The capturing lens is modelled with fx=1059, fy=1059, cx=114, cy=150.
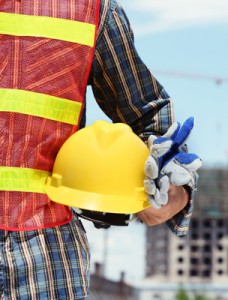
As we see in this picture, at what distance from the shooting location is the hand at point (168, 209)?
2.56m

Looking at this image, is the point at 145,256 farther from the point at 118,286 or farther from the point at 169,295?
the point at 118,286

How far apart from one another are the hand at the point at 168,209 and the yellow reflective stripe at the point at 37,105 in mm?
296

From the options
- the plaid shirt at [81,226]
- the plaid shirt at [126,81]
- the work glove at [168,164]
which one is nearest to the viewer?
the work glove at [168,164]

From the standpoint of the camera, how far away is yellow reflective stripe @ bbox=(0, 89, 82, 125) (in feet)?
8.38

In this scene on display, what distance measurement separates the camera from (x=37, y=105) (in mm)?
2570

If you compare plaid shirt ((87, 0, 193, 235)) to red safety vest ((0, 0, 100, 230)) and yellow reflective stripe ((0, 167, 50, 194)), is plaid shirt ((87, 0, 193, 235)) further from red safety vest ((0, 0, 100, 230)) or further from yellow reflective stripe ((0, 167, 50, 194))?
yellow reflective stripe ((0, 167, 50, 194))

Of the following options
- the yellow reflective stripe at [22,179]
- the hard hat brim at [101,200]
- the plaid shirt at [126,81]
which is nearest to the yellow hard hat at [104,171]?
the hard hat brim at [101,200]

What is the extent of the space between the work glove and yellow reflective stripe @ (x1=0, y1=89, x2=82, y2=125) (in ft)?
0.86

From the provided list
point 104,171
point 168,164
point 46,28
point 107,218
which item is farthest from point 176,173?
point 46,28

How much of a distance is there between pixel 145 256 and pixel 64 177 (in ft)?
476

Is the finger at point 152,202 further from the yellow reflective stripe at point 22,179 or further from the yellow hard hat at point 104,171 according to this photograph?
the yellow reflective stripe at point 22,179

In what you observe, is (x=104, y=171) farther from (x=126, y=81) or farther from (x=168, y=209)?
(x=126, y=81)

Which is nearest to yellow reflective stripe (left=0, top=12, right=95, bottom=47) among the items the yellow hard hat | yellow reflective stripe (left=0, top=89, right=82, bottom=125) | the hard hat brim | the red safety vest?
the red safety vest

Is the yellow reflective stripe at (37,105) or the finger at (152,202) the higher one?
the yellow reflective stripe at (37,105)
